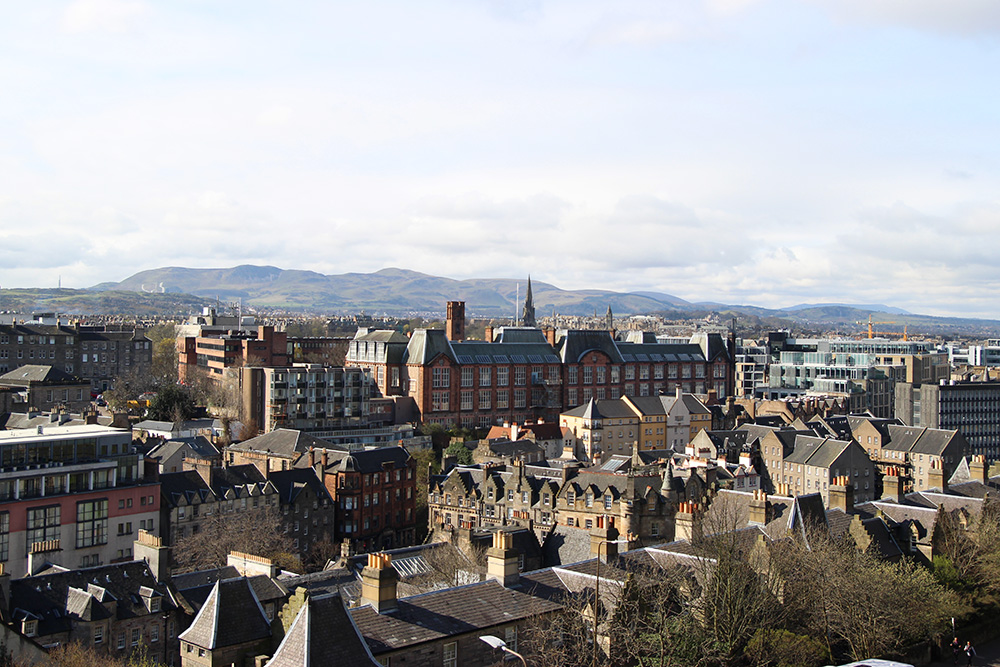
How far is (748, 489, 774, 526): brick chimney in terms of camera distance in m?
62.4

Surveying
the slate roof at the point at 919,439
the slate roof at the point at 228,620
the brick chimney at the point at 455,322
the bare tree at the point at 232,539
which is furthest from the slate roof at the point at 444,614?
the brick chimney at the point at 455,322

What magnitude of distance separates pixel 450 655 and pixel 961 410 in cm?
16588

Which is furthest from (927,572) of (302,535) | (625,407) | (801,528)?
(625,407)

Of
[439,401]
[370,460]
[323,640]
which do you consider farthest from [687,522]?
[439,401]

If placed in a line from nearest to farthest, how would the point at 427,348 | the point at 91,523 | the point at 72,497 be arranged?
the point at 72,497 → the point at 91,523 → the point at 427,348

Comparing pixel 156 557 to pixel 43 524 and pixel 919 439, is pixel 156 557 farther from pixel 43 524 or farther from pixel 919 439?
pixel 919 439

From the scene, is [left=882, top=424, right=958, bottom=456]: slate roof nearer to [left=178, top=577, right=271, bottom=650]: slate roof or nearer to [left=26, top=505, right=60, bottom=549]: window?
[left=26, top=505, right=60, bottom=549]: window

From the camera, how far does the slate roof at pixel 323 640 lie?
110 ft

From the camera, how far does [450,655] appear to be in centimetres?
3806

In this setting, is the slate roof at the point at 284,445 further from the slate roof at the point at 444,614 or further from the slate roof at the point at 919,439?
the slate roof at the point at 919,439

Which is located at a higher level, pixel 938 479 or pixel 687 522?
pixel 687 522

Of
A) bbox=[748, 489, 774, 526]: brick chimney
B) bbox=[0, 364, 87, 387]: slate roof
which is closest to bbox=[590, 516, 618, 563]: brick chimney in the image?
bbox=[748, 489, 774, 526]: brick chimney

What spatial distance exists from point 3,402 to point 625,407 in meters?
82.5

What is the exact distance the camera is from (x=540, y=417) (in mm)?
159625
